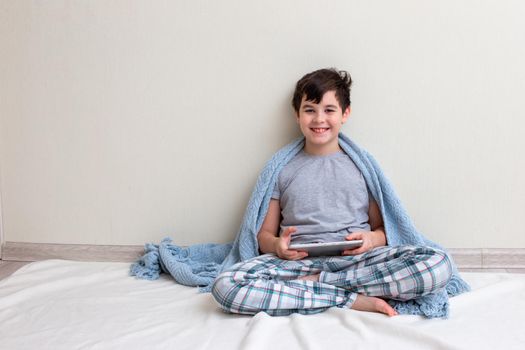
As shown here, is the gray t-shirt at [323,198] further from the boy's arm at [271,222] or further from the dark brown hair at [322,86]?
the dark brown hair at [322,86]

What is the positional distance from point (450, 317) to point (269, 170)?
1.96 feet

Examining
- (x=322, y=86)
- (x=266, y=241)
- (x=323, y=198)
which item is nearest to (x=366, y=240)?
(x=323, y=198)

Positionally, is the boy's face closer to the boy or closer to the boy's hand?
the boy

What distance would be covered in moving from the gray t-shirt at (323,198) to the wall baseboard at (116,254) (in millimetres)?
349

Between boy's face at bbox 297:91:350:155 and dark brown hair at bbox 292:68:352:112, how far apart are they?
1 cm

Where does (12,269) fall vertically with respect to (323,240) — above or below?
below

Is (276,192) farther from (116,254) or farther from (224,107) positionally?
(116,254)

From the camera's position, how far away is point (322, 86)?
1397 mm

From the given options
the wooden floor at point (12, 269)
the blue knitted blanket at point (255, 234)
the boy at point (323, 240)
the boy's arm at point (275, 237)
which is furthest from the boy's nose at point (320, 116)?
the wooden floor at point (12, 269)

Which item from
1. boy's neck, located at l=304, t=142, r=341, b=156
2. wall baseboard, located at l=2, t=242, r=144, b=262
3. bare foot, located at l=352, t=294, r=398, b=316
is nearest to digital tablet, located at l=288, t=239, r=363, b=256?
bare foot, located at l=352, t=294, r=398, b=316

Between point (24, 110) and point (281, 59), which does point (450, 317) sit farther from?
point (24, 110)

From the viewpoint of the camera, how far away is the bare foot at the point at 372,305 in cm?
119

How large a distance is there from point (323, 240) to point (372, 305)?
0.23 m

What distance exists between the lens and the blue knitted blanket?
1417 mm
